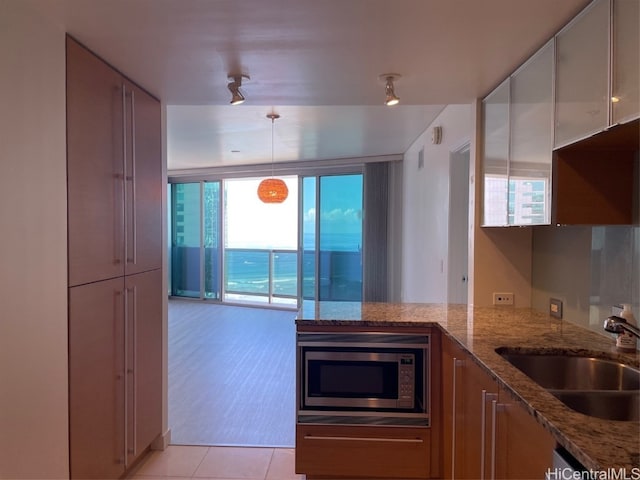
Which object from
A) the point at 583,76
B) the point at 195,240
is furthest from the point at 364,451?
the point at 195,240

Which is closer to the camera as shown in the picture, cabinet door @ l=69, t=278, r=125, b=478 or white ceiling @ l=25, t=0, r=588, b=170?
white ceiling @ l=25, t=0, r=588, b=170

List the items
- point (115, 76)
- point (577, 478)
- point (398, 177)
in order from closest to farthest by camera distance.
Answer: point (577, 478), point (115, 76), point (398, 177)

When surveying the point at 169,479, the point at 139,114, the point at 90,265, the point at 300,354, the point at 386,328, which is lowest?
the point at 169,479

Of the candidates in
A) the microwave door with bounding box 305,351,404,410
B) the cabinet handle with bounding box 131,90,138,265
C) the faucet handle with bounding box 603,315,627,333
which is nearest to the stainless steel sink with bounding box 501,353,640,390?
the faucet handle with bounding box 603,315,627,333

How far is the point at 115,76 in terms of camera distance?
7.04 ft

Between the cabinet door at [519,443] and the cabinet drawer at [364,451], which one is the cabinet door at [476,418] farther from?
the cabinet drawer at [364,451]

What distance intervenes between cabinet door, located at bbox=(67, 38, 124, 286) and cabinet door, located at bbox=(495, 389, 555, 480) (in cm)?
181

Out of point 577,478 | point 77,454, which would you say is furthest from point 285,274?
point 577,478

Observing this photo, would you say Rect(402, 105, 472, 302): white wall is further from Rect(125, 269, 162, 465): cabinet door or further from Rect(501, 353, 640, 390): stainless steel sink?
Rect(125, 269, 162, 465): cabinet door

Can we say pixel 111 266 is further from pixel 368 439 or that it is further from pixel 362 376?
pixel 368 439

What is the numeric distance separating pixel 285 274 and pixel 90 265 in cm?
608

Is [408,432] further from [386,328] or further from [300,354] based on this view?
[300,354]

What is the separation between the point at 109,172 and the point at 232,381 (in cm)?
257

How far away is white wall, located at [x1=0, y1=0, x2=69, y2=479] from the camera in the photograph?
4.68 ft
